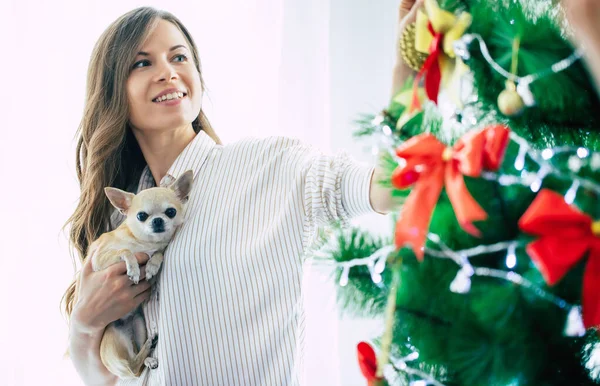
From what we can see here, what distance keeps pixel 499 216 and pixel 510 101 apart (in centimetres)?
9

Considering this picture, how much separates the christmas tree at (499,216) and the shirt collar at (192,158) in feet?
3.23

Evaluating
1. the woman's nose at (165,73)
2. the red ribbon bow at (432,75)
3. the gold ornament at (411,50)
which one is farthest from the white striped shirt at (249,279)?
the red ribbon bow at (432,75)

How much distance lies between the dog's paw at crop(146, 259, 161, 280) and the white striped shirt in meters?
0.05

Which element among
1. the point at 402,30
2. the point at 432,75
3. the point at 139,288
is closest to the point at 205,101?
the point at 139,288

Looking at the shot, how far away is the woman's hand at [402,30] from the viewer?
1.99 feet

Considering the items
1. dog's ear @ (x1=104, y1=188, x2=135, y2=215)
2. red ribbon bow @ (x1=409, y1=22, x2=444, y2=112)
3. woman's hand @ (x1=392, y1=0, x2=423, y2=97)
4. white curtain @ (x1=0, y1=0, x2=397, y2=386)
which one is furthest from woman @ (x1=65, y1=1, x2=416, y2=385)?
white curtain @ (x1=0, y1=0, x2=397, y2=386)

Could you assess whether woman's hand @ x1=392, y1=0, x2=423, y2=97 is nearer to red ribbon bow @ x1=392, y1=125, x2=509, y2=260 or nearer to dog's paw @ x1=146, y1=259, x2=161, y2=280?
red ribbon bow @ x1=392, y1=125, x2=509, y2=260

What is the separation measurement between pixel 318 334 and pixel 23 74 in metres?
1.49

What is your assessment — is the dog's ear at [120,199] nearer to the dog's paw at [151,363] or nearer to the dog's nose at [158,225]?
the dog's nose at [158,225]

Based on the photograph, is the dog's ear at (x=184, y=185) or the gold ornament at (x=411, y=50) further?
the dog's ear at (x=184, y=185)

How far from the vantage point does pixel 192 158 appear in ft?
4.62

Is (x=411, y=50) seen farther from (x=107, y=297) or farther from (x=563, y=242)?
(x=107, y=297)

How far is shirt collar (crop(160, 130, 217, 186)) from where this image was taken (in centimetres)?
140

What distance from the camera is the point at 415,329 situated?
44 centimetres
